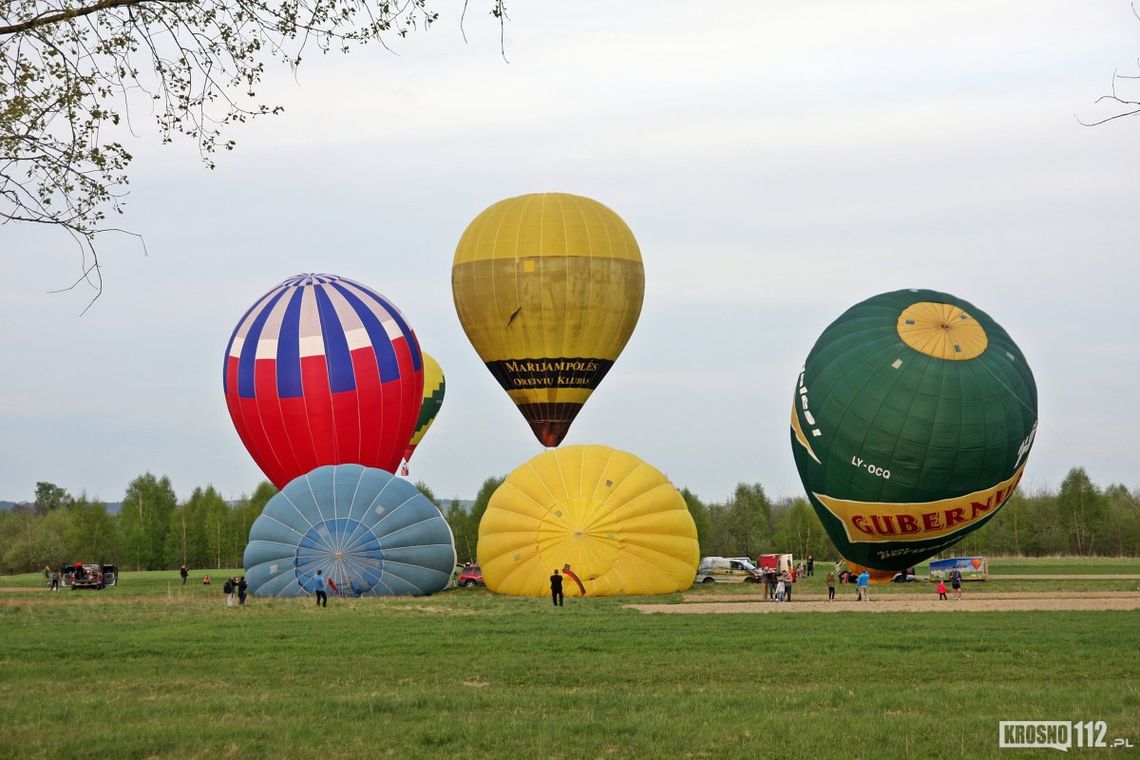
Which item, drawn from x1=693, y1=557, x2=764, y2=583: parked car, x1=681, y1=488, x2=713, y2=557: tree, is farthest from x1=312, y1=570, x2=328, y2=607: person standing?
x1=681, y1=488, x2=713, y2=557: tree

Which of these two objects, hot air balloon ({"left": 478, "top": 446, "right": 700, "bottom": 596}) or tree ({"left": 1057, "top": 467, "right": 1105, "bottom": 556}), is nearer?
hot air balloon ({"left": 478, "top": 446, "right": 700, "bottom": 596})

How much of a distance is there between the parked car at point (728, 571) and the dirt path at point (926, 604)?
13899mm

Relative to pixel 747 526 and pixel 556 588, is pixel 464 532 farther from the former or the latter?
pixel 556 588

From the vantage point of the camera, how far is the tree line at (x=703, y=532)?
95.0 metres

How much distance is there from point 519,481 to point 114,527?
76.8 meters

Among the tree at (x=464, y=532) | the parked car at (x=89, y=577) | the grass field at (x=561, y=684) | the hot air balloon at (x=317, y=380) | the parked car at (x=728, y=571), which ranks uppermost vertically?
the hot air balloon at (x=317, y=380)

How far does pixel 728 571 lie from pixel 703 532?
133 feet

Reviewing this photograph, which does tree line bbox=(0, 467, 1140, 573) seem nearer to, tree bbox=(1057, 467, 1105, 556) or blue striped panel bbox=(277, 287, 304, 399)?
tree bbox=(1057, 467, 1105, 556)

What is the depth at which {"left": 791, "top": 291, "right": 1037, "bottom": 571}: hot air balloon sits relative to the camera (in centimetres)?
3362

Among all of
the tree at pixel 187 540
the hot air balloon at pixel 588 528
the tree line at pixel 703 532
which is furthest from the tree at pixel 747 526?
the hot air balloon at pixel 588 528

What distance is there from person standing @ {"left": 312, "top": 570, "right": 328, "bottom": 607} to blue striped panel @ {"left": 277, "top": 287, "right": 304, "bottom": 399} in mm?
8869

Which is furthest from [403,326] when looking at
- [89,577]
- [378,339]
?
[89,577]

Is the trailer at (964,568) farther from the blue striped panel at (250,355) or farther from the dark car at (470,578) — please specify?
the blue striped panel at (250,355)

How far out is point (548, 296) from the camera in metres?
43.0
